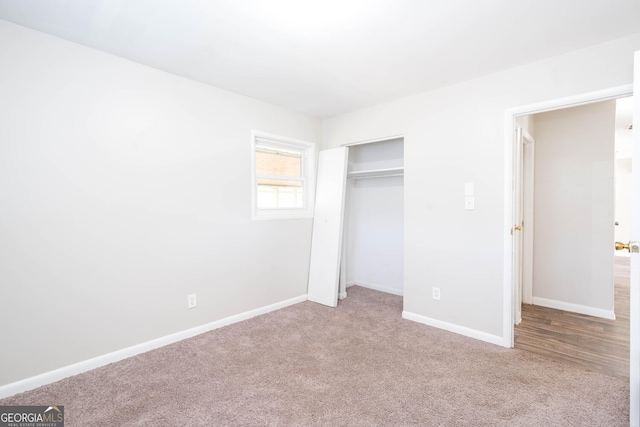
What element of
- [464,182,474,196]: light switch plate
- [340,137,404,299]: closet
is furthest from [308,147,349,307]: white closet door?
[464,182,474,196]: light switch plate

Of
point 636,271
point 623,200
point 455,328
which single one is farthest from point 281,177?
point 623,200

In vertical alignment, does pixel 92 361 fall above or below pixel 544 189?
below

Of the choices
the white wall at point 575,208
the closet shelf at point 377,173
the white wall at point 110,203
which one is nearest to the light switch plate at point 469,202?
the closet shelf at point 377,173

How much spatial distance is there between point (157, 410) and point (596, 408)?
2.62 metres

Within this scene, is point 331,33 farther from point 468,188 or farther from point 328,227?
point 328,227

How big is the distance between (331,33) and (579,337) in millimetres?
3387

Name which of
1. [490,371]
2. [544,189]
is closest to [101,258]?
[490,371]

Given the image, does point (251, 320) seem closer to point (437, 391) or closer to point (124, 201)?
point (124, 201)

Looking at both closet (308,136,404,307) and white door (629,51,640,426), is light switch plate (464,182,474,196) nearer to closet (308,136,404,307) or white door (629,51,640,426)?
closet (308,136,404,307)

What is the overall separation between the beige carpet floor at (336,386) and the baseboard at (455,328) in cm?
10

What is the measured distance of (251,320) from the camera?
3.28 m

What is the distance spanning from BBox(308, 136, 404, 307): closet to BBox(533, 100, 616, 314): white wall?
166 cm

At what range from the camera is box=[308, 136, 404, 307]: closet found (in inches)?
150

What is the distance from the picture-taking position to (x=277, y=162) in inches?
149
